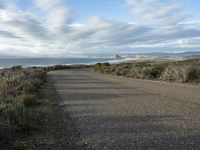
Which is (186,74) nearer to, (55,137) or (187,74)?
(187,74)

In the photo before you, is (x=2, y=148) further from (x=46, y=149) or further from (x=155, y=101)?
(x=155, y=101)

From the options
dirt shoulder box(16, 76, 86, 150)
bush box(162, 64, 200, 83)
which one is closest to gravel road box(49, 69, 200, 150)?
dirt shoulder box(16, 76, 86, 150)

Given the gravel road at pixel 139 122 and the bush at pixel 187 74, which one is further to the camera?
the bush at pixel 187 74

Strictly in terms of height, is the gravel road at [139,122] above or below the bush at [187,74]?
below

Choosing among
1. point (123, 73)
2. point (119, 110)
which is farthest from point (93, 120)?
point (123, 73)

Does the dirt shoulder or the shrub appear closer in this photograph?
the dirt shoulder

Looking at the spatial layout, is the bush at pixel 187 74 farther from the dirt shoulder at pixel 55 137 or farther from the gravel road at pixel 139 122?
the dirt shoulder at pixel 55 137

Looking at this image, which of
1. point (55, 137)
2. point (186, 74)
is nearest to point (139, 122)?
point (55, 137)

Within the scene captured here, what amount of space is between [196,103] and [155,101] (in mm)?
1897

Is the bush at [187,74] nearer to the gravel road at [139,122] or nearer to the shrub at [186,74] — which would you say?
the shrub at [186,74]

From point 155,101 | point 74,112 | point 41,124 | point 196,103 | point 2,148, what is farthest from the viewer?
point 155,101

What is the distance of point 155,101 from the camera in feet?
53.5

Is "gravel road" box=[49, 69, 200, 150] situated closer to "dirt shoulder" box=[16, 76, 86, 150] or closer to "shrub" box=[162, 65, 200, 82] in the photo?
"dirt shoulder" box=[16, 76, 86, 150]

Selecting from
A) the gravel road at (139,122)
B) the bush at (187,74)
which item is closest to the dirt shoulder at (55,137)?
the gravel road at (139,122)
